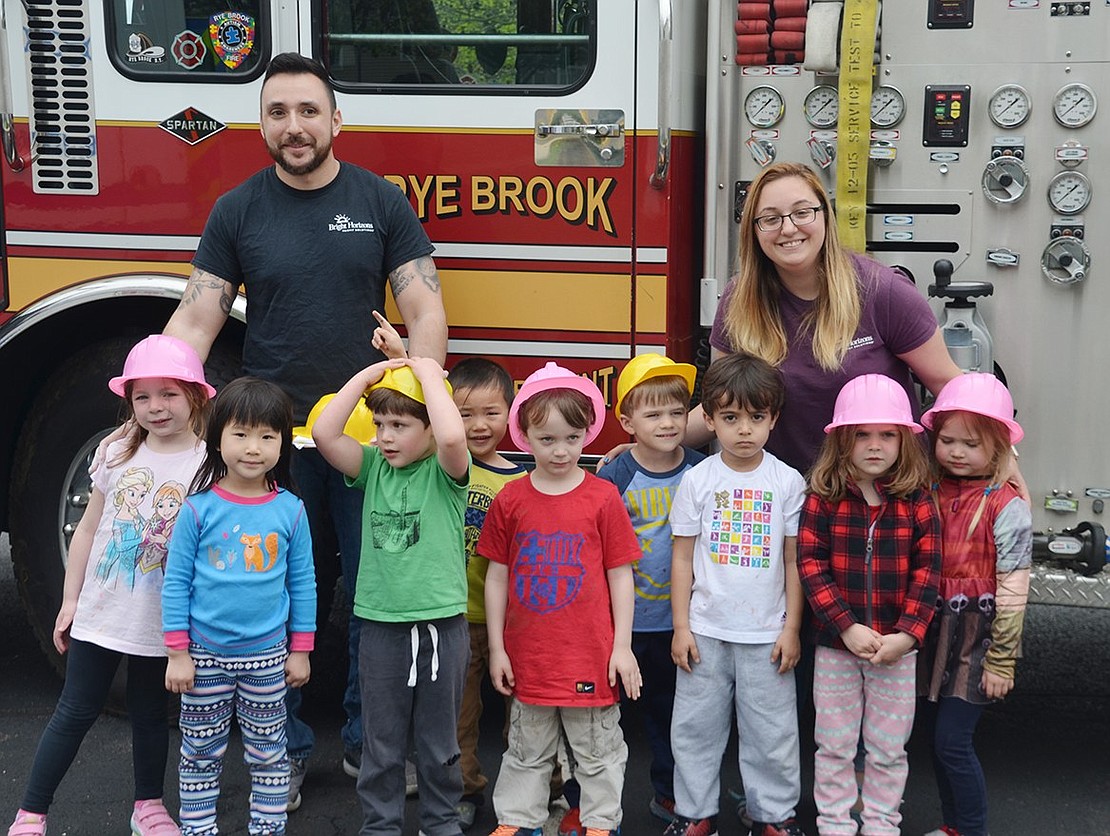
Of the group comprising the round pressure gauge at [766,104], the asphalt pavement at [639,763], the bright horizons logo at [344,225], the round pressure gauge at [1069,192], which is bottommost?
the asphalt pavement at [639,763]

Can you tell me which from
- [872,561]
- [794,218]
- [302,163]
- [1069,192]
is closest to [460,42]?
[302,163]

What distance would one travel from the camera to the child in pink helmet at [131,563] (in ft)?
11.4

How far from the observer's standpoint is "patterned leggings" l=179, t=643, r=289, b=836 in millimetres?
3381

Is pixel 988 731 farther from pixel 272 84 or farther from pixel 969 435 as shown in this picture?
pixel 272 84

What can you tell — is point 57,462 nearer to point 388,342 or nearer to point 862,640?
point 388,342

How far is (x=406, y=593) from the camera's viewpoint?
3.40 metres

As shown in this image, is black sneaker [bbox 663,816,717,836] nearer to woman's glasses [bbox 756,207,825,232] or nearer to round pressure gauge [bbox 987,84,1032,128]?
woman's glasses [bbox 756,207,825,232]

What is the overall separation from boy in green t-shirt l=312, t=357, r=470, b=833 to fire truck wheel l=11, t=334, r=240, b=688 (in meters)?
1.14

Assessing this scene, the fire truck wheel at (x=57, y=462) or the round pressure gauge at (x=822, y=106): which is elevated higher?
the round pressure gauge at (x=822, y=106)

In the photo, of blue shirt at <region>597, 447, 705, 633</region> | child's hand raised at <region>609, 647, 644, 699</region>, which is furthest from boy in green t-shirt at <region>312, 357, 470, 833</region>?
blue shirt at <region>597, 447, 705, 633</region>

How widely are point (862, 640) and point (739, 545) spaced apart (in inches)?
15.4

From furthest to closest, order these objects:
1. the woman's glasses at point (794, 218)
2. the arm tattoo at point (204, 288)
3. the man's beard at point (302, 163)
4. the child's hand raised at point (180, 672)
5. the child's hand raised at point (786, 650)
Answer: the arm tattoo at point (204, 288) → the man's beard at point (302, 163) → the woman's glasses at point (794, 218) → the child's hand raised at point (786, 650) → the child's hand raised at point (180, 672)

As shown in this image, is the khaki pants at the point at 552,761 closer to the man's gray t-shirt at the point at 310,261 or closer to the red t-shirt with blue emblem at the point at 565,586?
the red t-shirt with blue emblem at the point at 565,586

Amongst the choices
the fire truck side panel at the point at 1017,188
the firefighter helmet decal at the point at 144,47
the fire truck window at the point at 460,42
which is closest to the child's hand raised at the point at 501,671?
the fire truck side panel at the point at 1017,188
